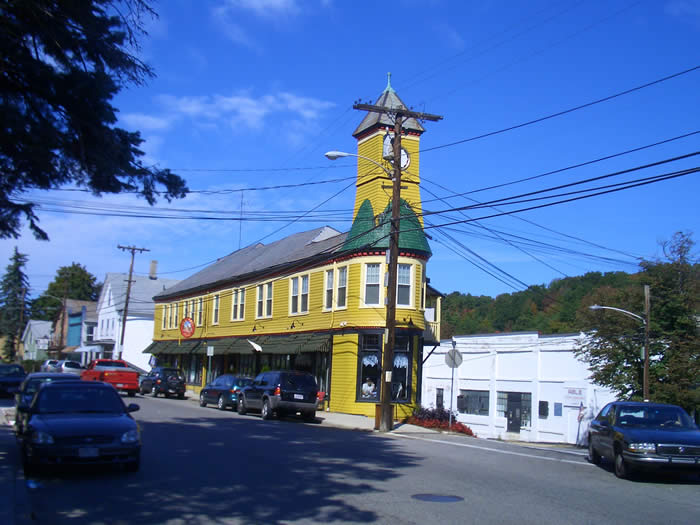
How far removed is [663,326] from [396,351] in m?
10.4

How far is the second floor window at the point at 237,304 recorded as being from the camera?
4166 cm

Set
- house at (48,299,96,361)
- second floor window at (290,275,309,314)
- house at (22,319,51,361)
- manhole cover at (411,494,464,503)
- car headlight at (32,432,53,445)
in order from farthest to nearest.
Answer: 1. house at (22,319,51,361)
2. house at (48,299,96,361)
3. second floor window at (290,275,309,314)
4. car headlight at (32,432,53,445)
5. manhole cover at (411,494,464,503)

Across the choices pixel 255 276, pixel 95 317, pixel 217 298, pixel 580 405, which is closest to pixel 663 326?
pixel 580 405

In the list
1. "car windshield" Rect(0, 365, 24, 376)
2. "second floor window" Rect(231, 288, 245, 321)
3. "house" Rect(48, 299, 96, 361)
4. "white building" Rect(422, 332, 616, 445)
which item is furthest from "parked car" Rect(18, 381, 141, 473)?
"house" Rect(48, 299, 96, 361)

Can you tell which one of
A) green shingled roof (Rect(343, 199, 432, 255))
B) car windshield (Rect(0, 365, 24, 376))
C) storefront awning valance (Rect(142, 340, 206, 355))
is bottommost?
car windshield (Rect(0, 365, 24, 376))

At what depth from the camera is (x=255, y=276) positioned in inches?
1571

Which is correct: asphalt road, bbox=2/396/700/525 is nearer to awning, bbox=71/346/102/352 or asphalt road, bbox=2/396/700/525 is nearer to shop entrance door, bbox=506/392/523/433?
shop entrance door, bbox=506/392/523/433

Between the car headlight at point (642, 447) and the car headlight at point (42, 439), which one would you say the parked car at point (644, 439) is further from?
the car headlight at point (42, 439)

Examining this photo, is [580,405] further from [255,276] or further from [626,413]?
[626,413]

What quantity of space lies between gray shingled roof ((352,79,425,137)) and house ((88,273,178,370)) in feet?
127

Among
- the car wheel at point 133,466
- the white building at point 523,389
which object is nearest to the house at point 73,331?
the white building at point 523,389

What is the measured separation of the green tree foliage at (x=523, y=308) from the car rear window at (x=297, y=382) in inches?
2055

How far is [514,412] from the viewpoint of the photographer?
39.8 metres

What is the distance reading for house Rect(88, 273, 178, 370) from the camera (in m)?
66.8
